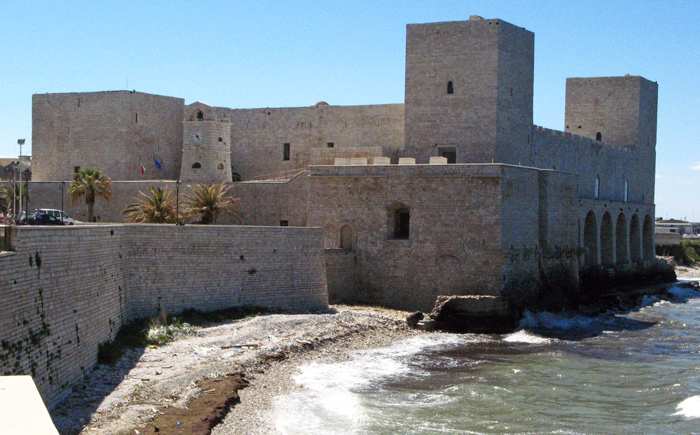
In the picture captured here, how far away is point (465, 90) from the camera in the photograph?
2858 centimetres

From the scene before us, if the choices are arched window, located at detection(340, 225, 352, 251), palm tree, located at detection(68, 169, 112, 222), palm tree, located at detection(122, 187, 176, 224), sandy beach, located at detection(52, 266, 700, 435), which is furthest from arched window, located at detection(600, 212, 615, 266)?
palm tree, located at detection(68, 169, 112, 222)

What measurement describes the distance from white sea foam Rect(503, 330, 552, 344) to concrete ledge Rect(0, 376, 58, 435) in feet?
55.2

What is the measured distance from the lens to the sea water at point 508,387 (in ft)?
48.0

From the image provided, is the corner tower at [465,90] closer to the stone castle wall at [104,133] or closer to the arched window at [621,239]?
the stone castle wall at [104,133]

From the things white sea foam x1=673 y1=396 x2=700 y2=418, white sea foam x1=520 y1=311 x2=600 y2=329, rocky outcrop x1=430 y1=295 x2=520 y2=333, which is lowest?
white sea foam x1=673 y1=396 x2=700 y2=418

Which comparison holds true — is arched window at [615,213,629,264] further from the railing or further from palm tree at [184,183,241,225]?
palm tree at [184,183,241,225]

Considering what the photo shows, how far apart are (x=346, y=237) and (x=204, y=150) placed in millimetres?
7280

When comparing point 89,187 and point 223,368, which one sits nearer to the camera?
point 223,368

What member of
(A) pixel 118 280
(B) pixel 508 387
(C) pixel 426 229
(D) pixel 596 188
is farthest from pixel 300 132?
(B) pixel 508 387

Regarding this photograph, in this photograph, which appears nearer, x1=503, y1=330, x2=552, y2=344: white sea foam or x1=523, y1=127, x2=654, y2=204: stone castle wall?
x1=503, y1=330, x2=552, y2=344: white sea foam

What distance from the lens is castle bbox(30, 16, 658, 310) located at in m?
24.5

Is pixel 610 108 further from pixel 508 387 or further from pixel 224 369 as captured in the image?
pixel 224 369

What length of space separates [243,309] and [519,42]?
1472 cm

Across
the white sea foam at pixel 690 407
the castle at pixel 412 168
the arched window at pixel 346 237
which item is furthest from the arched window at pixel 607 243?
the white sea foam at pixel 690 407
